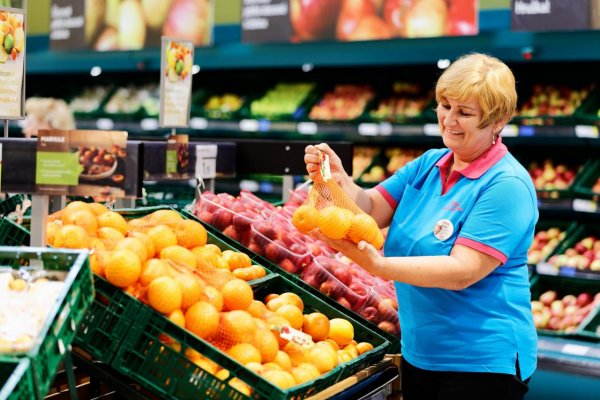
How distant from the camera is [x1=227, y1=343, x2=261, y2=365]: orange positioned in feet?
6.92

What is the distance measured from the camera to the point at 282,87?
747cm

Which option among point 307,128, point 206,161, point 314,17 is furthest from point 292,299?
point 307,128

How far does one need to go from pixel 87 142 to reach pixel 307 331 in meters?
0.90

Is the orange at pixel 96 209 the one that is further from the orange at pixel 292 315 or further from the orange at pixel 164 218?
the orange at pixel 292 315

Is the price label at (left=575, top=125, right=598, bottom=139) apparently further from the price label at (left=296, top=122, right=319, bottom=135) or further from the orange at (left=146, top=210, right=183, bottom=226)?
the orange at (left=146, top=210, right=183, bottom=226)

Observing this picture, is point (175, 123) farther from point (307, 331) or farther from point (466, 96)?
point (466, 96)

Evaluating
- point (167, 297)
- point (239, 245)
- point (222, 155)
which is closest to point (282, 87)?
point (222, 155)

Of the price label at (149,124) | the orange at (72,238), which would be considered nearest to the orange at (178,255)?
the orange at (72,238)

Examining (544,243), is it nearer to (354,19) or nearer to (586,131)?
(586,131)

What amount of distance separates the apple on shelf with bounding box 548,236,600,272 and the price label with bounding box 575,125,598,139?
68cm

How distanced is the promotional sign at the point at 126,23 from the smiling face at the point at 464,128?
4989 mm

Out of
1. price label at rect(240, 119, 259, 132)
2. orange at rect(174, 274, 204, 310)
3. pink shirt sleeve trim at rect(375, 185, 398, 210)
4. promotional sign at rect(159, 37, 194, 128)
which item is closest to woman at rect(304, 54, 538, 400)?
pink shirt sleeve trim at rect(375, 185, 398, 210)

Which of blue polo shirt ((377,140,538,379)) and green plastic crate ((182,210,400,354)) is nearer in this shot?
blue polo shirt ((377,140,538,379))

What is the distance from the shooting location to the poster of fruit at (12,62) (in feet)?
8.33
